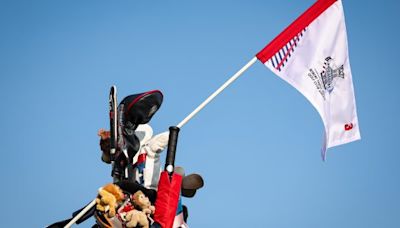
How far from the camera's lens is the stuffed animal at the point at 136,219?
23.9 feet

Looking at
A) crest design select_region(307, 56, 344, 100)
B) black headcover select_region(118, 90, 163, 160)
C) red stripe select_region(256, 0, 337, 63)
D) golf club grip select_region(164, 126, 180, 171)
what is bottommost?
golf club grip select_region(164, 126, 180, 171)

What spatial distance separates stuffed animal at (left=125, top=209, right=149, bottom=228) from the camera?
7297mm

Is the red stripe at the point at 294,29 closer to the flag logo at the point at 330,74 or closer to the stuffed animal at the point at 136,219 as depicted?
the flag logo at the point at 330,74

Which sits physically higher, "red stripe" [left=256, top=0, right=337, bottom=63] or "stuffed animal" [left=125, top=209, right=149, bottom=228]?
"red stripe" [left=256, top=0, right=337, bottom=63]

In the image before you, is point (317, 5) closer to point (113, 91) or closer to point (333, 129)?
point (333, 129)

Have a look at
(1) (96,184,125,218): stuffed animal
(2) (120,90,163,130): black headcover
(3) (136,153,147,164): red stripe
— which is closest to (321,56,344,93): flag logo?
(2) (120,90,163,130): black headcover

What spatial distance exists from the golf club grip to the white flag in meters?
1.65

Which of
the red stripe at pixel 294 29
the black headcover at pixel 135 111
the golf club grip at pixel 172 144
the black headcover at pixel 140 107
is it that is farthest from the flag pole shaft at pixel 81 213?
the red stripe at pixel 294 29

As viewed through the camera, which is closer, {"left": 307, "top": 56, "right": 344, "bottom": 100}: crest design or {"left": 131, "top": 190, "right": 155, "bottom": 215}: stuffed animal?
{"left": 131, "top": 190, "right": 155, "bottom": 215}: stuffed animal

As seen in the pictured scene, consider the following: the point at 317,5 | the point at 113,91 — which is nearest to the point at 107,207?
the point at 113,91

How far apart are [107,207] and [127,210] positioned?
0.95 ft

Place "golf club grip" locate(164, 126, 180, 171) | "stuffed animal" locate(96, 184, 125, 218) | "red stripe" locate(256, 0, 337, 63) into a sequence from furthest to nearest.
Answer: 1. "red stripe" locate(256, 0, 337, 63)
2. "golf club grip" locate(164, 126, 180, 171)
3. "stuffed animal" locate(96, 184, 125, 218)

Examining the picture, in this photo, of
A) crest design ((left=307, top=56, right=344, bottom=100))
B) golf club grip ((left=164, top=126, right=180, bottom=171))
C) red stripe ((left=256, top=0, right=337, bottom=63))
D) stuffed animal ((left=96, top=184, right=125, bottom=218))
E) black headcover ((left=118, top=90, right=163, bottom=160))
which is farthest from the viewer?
crest design ((left=307, top=56, right=344, bottom=100))

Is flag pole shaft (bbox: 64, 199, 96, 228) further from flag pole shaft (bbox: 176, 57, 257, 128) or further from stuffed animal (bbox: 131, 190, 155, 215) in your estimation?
flag pole shaft (bbox: 176, 57, 257, 128)
